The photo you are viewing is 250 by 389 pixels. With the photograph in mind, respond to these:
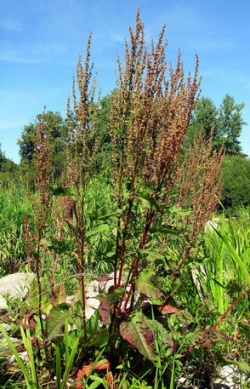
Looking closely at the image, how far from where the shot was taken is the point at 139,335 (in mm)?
2459

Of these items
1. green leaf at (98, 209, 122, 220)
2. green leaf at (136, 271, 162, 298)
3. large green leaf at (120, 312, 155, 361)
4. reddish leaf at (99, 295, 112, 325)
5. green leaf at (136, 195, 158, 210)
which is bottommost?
large green leaf at (120, 312, 155, 361)

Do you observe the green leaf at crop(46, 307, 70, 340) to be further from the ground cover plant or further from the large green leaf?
the large green leaf

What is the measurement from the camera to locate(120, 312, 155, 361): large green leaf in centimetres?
243

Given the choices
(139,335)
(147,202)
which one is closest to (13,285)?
(139,335)

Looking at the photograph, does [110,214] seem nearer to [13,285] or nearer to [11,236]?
[13,285]

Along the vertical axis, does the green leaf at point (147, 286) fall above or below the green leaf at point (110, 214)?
below

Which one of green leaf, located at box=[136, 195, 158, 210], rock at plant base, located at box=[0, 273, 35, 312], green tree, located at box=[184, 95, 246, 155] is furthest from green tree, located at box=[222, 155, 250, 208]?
green tree, located at box=[184, 95, 246, 155]

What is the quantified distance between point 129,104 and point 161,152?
0.37 meters

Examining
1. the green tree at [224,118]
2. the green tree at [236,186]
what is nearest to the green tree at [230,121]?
the green tree at [224,118]

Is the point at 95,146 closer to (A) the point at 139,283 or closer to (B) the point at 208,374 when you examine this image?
(A) the point at 139,283

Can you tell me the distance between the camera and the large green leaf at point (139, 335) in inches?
95.6

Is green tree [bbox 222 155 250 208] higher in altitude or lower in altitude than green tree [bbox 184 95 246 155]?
lower

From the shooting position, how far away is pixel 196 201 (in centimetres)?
312

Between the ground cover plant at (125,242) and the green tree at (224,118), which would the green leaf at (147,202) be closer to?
the ground cover plant at (125,242)
